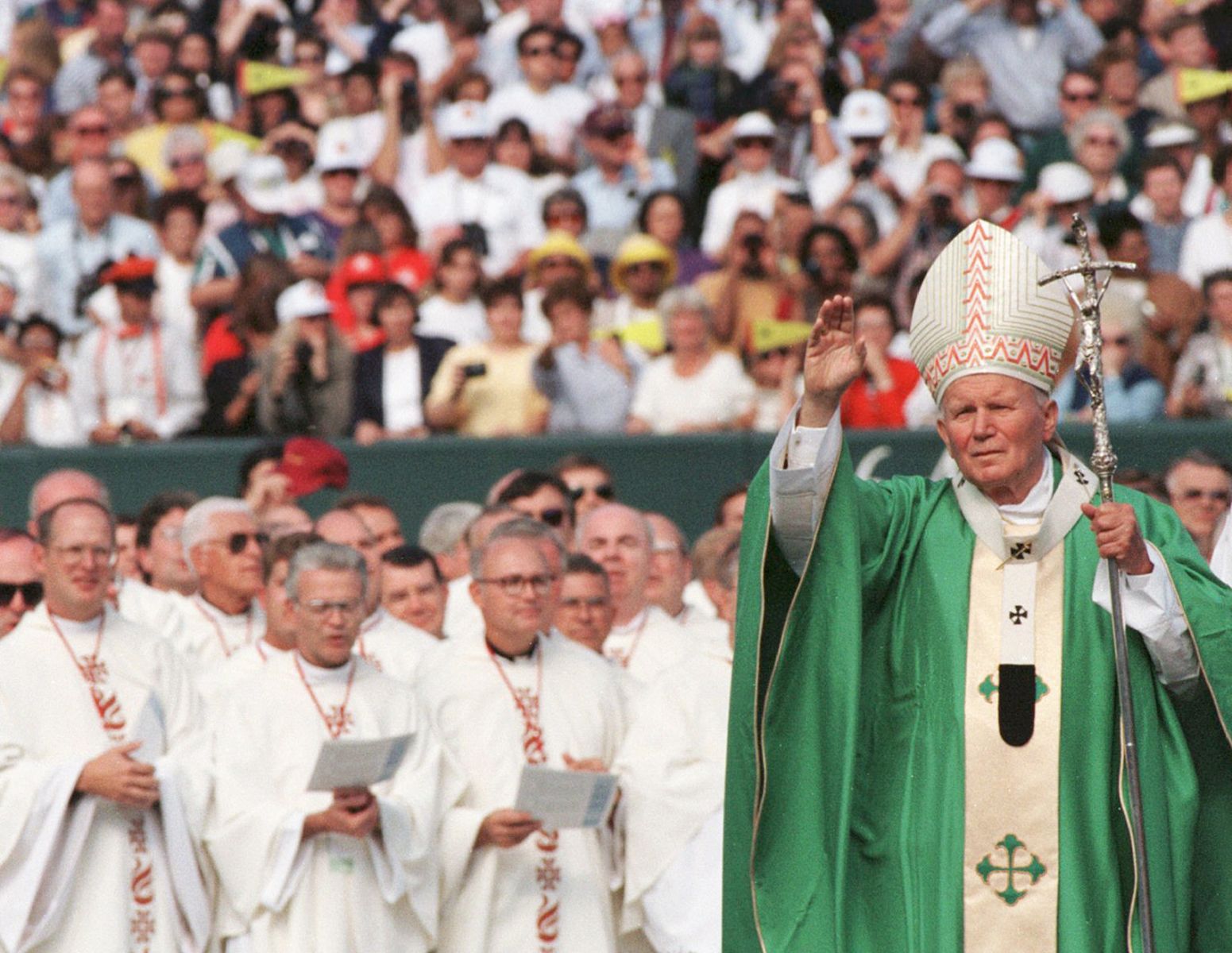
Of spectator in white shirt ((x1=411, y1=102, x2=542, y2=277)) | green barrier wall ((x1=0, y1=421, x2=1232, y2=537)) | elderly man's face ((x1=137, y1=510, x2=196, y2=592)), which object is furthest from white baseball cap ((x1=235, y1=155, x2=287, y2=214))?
elderly man's face ((x1=137, y1=510, x2=196, y2=592))

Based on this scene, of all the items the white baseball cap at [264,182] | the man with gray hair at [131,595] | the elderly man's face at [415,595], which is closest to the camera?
the elderly man's face at [415,595]

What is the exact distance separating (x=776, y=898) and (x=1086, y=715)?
871 millimetres

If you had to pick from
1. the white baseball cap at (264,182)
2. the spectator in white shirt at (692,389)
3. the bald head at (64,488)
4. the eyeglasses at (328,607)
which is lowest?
the eyeglasses at (328,607)

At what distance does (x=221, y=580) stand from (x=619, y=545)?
5.88 ft

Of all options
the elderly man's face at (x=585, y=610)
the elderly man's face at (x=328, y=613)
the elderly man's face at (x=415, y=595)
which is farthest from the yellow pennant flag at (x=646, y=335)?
the elderly man's face at (x=328, y=613)

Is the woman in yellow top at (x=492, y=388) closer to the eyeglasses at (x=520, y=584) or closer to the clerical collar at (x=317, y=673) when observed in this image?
the eyeglasses at (x=520, y=584)

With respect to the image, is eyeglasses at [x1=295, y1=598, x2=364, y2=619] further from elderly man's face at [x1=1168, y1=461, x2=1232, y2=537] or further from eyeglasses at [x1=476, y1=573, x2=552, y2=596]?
elderly man's face at [x1=1168, y1=461, x2=1232, y2=537]

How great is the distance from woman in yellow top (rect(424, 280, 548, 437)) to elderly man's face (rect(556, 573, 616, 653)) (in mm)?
3262

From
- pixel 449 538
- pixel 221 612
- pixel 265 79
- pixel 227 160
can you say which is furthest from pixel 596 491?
pixel 265 79

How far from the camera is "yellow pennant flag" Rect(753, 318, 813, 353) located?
13.3 meters

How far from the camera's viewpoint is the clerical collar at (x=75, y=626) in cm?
947

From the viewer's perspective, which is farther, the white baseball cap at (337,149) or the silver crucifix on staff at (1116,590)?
the white baseball cap at (337,149)

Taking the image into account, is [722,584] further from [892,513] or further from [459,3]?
[459,3]

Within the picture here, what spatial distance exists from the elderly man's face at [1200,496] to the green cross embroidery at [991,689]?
213 inches
